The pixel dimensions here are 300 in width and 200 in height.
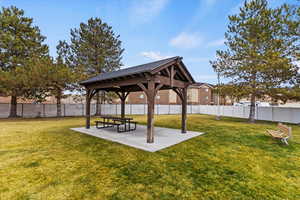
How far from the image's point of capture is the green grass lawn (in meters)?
2.56

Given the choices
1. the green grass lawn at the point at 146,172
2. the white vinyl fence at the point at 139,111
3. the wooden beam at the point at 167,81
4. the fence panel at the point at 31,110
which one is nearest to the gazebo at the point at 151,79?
the wooden beam at the point at 167,81

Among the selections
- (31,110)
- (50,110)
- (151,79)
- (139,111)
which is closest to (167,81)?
(151,79)

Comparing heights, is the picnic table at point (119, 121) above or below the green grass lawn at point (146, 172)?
above

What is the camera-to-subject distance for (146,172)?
335 cm

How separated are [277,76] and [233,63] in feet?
11.8

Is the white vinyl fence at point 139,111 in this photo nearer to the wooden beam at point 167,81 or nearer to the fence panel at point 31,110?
the fence panel at point 31,110

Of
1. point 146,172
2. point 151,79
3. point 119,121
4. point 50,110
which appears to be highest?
point 151,79

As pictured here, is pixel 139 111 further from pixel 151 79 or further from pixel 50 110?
pixel 151 79

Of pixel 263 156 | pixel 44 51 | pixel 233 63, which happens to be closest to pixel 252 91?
pixel 233 63

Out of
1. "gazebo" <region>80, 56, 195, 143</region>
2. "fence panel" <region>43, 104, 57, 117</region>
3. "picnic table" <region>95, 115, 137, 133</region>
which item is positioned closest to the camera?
"gazebo" <region>80, 56, 195, 143</region>

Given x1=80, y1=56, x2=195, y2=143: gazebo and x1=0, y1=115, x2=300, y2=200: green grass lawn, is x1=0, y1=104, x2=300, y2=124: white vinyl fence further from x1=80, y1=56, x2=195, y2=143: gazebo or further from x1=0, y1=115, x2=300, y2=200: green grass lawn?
x1=0, y1=115, x2=300, y2=200: green grass lawn

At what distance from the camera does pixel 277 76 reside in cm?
1150

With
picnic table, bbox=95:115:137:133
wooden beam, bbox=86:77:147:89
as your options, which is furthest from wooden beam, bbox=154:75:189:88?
picnic table, bbox=95:115:137:133

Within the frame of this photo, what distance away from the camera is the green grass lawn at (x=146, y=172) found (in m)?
2.56
